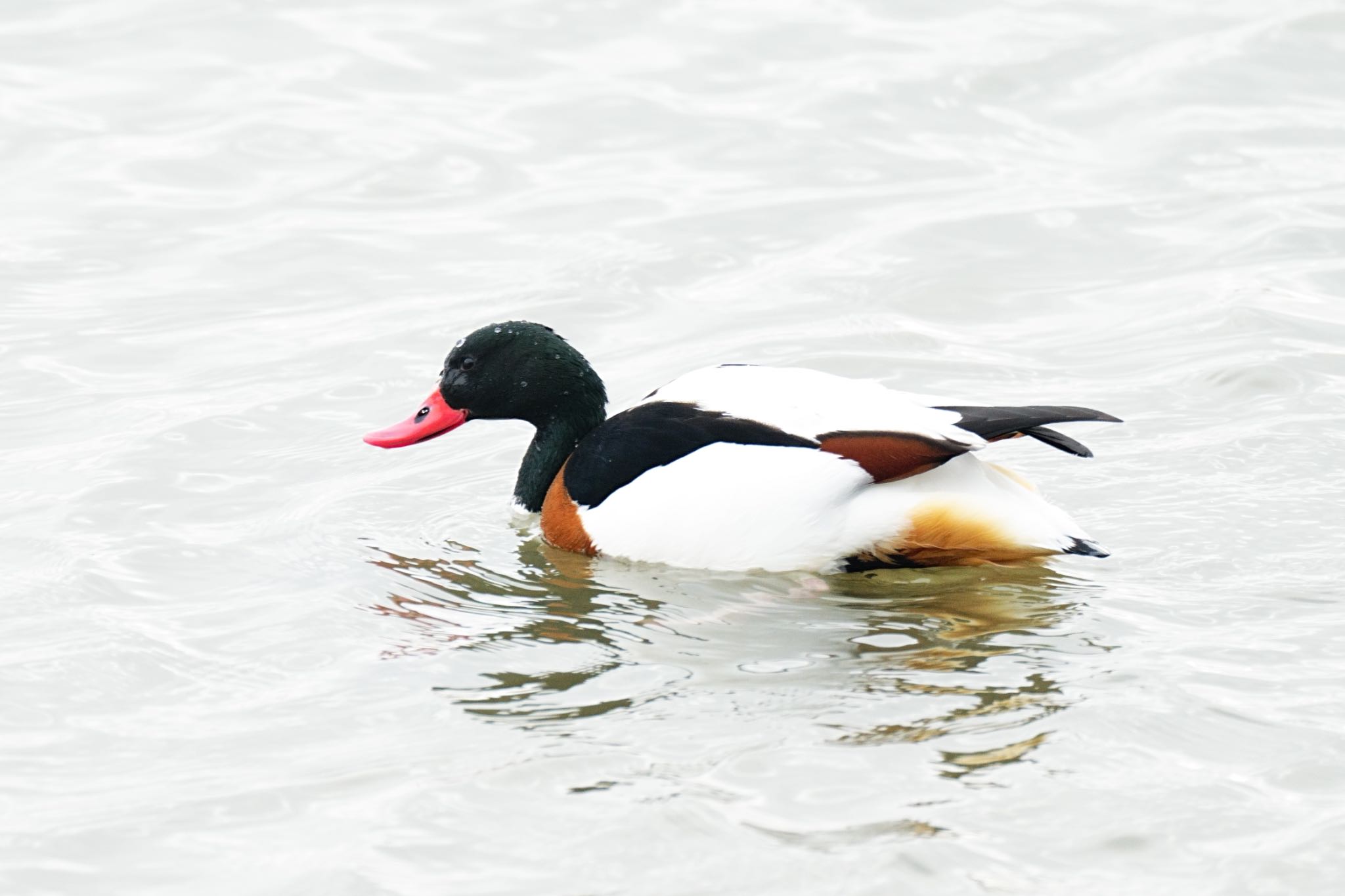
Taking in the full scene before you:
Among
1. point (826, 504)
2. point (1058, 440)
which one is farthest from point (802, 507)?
point (1058, 440)

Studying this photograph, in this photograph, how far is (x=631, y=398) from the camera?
31.5ft

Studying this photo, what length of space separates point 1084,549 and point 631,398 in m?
3.00

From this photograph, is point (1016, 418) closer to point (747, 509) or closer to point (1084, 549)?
point (1084, 549)

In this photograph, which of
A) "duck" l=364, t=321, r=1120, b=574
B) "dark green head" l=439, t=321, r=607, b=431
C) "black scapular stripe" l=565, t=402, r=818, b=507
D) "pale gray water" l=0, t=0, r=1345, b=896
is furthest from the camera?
"dark green head" l=439, t=321, r=607, b=431

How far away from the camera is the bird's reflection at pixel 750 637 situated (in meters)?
6.04

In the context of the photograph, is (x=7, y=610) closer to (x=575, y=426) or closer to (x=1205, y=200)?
(x=575, y=426)

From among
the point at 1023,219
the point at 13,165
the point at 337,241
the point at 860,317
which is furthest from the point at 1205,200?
the point at 13,165

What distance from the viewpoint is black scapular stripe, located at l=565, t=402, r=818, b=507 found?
24.3 feet

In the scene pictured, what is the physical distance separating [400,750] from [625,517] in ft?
6.17

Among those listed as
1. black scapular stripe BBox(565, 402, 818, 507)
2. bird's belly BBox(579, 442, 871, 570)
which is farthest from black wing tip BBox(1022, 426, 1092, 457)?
black scapular stripe BBox(565, 402, 818, 507)

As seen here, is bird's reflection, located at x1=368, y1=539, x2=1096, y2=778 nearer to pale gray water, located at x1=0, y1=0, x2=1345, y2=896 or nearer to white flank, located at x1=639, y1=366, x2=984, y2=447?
pale gray water, located at x1=0, y1=0, x2=1345, y2=896

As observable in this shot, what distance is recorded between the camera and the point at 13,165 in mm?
12680

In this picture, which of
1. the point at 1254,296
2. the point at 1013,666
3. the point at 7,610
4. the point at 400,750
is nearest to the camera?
the point at 400,750

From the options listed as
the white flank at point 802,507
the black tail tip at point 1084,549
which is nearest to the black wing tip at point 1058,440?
the white flank at point 802,507
